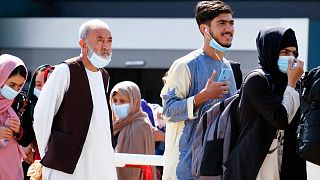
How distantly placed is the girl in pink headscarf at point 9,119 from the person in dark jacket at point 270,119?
5.74 ft

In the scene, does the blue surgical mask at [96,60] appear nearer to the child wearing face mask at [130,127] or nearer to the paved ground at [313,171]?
the paved ground at [313,171]

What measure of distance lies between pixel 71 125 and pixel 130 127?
1.83 m

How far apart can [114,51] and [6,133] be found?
845 centimetres

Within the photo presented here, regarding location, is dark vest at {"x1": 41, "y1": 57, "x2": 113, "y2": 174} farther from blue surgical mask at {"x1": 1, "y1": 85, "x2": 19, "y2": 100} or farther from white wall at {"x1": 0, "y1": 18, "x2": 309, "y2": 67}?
white wall at {"x1": 0, "y1": 18, "x2": 309, "y2": 67}

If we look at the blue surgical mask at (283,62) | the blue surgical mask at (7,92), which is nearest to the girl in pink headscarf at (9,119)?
the blue surgical mask at (7,92)

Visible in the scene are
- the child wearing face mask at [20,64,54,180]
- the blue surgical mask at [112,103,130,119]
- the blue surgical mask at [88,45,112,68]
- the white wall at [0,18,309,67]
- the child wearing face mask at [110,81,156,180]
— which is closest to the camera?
the blue surgical mask at [88,45,112,68]

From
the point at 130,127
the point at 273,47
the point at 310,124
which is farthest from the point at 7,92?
the point at 310,124

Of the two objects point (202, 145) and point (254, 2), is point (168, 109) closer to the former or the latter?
point (202, 145)

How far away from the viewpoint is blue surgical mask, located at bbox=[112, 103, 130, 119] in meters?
6.70

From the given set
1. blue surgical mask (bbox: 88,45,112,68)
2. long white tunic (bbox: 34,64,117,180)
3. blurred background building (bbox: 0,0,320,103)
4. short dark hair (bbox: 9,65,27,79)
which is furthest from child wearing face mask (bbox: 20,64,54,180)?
blurred background building (bbox: 0,0,320,103)

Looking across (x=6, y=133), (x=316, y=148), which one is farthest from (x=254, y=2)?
(x=316, y=148)

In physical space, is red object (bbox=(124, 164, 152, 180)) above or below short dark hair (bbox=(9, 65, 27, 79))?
below

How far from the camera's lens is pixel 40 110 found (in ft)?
15.6

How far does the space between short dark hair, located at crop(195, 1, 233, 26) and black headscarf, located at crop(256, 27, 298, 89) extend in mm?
432
